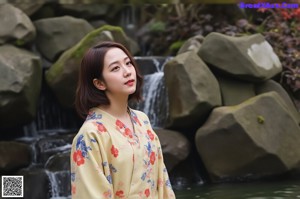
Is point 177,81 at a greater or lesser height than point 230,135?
greater

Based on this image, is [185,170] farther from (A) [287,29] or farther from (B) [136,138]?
(B) [136,138]

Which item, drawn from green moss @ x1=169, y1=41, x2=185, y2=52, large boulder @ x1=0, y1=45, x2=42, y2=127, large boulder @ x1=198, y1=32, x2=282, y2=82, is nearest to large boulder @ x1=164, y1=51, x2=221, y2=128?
large boulder @ x1=198, y1=32, x2=282, y2=82

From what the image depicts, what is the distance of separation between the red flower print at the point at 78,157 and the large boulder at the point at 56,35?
8.84 metres

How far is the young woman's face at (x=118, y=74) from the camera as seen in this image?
1.51m

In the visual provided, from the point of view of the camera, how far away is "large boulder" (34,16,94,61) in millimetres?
10203

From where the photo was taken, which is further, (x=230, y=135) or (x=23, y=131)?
(x=23, y=131)

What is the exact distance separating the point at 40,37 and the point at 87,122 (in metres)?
9.08

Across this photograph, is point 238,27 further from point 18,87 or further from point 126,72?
point 126,72

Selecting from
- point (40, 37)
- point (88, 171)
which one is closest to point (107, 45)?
point (88, 171)

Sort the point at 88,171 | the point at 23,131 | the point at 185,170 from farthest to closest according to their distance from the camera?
the point at 23,131 < the point at 185,170 < the point at 88,171

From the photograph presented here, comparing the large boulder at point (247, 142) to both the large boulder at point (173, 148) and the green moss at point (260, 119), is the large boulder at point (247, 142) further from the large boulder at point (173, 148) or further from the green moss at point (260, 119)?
the large boulder at point (173, 148)

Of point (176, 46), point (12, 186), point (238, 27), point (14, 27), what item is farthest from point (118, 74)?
point (176, 46)

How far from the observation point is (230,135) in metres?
7.29

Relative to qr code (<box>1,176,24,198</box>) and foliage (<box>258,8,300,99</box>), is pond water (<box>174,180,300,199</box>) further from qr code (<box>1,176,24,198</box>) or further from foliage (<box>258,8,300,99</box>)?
foliage (<box>258,8,300,99</box>)
